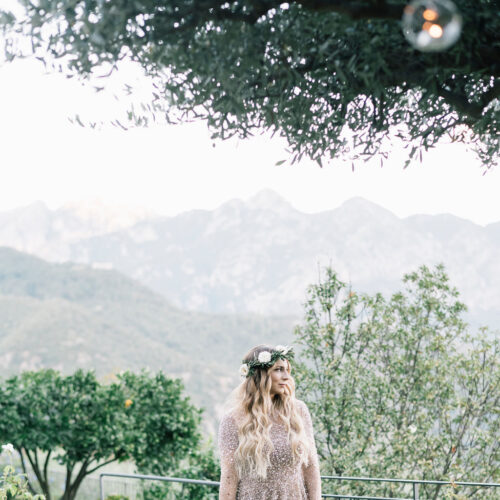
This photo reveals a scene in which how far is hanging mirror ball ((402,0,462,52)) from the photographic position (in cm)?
189

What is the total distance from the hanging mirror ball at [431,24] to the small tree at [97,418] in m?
7.65

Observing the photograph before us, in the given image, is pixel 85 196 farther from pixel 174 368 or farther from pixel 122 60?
pixel 122 60

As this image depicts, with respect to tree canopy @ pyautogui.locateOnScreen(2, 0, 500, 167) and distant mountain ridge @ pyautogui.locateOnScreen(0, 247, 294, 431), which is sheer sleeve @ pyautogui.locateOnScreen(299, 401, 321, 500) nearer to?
tree canopy @ pyautogui.locateOnScreen(2, 0, 500, 167)

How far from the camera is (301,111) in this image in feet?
8.16

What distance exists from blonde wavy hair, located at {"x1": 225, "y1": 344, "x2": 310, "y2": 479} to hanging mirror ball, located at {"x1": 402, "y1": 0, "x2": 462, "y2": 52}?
1493mm

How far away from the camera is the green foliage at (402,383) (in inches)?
275

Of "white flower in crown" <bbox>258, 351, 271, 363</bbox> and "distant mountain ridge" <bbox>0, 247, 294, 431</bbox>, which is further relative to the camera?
"distant mountain ridge" <bbox>0, 247, 294, 431</bbox>

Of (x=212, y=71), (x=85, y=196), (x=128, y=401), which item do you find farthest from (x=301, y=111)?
(x=85, y=196)

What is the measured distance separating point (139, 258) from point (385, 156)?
10479 cm

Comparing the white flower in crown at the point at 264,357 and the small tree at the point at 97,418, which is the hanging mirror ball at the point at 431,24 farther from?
the small tree at the point at 97,418

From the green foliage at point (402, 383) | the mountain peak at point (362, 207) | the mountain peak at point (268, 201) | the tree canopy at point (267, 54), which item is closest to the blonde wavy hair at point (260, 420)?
the tree canopy at point (267, 54)

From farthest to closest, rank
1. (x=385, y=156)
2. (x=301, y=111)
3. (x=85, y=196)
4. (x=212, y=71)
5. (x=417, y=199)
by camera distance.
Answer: (x=85, y=196), (x=417, y=199), (x=385, y=156), (x=301, y=111), (x=212, y=71)

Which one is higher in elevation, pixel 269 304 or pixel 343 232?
pixel 343 232

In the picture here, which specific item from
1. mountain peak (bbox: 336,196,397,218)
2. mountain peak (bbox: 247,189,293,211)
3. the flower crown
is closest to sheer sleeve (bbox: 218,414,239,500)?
the flower crown
